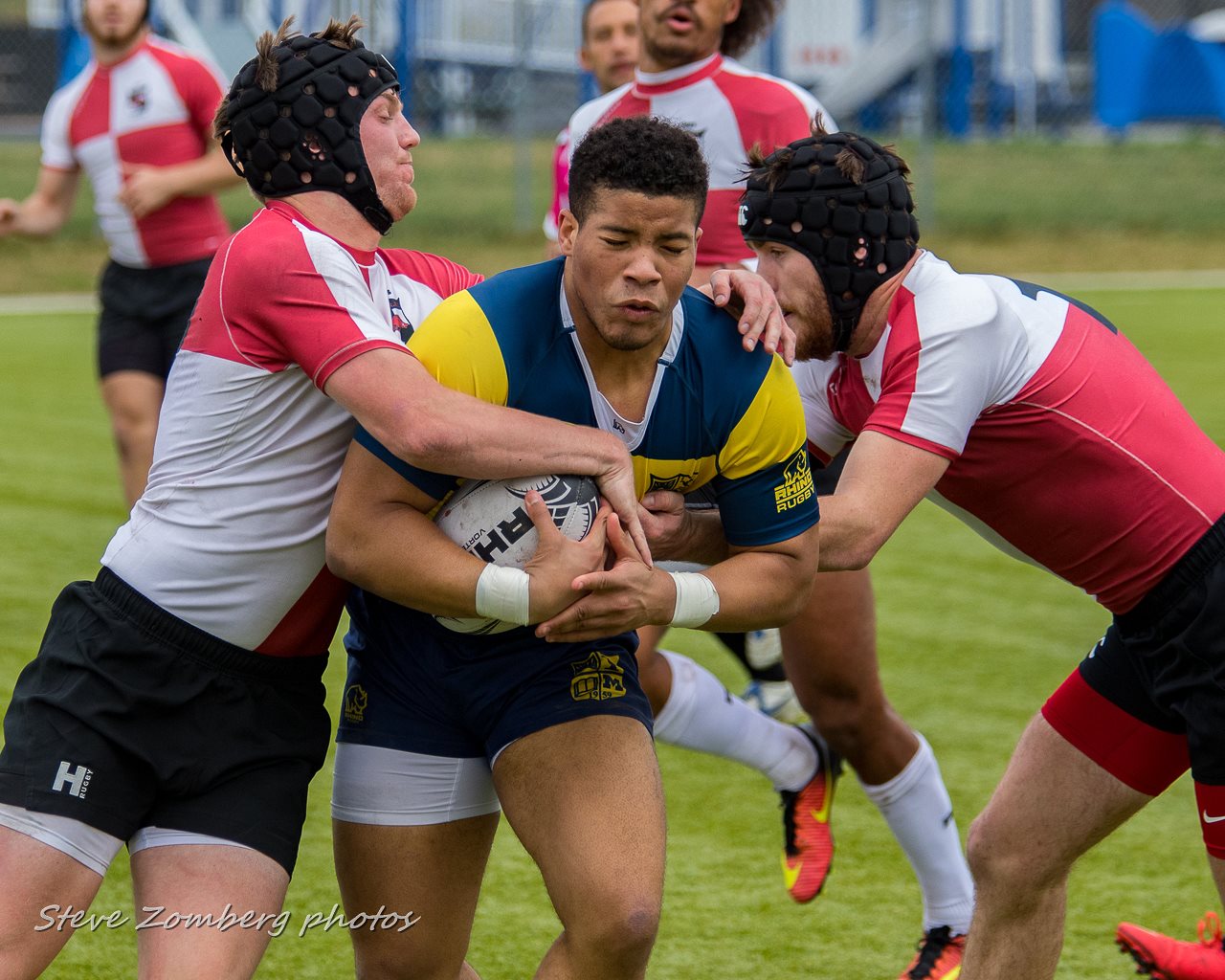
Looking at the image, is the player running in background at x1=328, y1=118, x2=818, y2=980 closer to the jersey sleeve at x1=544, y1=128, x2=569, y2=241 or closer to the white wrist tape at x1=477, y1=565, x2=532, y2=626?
the white wrist tape at x1=477, y1=565, x2=532, y2=626

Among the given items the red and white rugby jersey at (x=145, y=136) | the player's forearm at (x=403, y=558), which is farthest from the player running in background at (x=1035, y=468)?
the red and white rugby jersey at (x=145, y=136)

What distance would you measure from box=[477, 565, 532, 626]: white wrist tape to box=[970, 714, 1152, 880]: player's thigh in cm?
139

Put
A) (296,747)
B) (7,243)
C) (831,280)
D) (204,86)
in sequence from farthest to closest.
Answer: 1. (7,243)
2. (204,86)
3. (831,280)
4. (296,747)

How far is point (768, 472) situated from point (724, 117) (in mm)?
2585

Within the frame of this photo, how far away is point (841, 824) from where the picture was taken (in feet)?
18.4

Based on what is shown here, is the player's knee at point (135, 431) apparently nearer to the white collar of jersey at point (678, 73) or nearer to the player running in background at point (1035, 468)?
the white collar of jersey at point (678, 73)

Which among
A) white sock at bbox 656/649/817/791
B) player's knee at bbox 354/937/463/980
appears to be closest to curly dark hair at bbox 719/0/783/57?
white sock at bbox 656/649/817/791

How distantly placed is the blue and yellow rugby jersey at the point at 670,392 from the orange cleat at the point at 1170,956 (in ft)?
5.54

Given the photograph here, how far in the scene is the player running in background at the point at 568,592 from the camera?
10.5 ft

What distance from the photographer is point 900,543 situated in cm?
907

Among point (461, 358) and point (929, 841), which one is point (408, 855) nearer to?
point (461, 358)

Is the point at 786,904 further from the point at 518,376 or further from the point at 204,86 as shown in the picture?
the point at 204,86

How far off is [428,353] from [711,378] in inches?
21.9

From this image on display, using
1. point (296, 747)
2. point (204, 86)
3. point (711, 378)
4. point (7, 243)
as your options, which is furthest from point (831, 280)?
point (7, 243)
